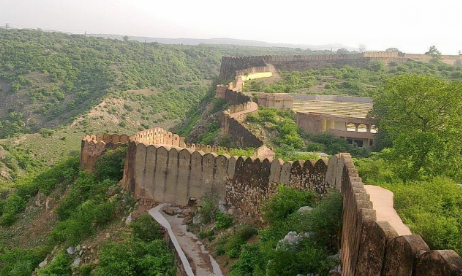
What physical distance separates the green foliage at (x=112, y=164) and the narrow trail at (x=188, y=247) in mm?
3322

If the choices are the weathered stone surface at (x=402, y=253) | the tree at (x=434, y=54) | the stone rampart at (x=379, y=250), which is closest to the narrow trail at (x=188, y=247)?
the stone rampart at (x=379, y=250)

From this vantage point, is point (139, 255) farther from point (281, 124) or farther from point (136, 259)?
point (281, 124)

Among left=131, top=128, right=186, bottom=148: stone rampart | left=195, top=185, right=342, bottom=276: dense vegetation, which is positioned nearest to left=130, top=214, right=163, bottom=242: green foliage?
left=195, top=185, right=342, bottom=276: dense vegetation

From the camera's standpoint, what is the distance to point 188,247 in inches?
558

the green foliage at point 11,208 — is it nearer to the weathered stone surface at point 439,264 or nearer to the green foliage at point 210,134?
the green foliage at point 210,134

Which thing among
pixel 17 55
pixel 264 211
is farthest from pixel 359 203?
pixel 17 55

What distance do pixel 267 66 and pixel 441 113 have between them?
32676mm

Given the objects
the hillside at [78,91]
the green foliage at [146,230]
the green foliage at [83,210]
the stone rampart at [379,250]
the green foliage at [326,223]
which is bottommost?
the hillside at [78,91]

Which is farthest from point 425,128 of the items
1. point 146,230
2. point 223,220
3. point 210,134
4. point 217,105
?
point 217,105

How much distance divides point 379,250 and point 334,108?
92.3ft

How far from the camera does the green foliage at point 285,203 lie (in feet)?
39.6

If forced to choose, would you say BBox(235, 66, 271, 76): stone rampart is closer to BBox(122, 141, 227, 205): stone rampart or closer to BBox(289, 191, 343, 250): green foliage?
BBox(122, 141, 227, 205): stone rampart

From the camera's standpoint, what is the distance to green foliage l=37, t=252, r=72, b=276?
51.8ft

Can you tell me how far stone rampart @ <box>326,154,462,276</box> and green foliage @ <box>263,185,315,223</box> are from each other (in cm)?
290
